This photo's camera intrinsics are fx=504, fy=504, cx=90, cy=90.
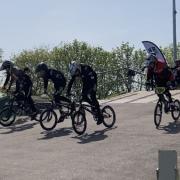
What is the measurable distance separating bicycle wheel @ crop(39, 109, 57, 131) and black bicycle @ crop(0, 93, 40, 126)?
200 centimetres

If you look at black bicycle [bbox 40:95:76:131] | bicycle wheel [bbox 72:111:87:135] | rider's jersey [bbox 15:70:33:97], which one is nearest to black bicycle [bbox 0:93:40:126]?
rider's jersey [bbox 15:70:33:97]

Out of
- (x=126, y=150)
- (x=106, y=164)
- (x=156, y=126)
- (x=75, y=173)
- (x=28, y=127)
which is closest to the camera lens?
(x=75, y=173)

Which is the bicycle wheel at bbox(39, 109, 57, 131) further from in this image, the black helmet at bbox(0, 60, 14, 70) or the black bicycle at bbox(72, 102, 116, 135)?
the black helmet at bbox(0, 60, 14, 70)

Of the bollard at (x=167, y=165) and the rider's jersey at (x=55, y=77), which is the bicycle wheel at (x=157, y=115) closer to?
the rider's jersey at (x=55, y=77)

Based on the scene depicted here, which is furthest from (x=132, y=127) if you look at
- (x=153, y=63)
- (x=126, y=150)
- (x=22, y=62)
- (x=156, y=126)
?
(x=22, y=62)

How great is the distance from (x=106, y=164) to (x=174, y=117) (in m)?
5.36

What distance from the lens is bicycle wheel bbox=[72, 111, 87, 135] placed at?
13.4m

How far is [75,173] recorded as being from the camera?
29.1 ft

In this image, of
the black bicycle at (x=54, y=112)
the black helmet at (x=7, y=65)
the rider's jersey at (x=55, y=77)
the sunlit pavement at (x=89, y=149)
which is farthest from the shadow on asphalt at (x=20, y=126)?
the black helmet at (x=7, y=65)

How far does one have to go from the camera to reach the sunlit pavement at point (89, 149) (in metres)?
8.88

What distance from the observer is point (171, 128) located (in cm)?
1317

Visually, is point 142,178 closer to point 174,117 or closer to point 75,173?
point 75,173

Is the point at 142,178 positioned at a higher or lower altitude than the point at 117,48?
lower

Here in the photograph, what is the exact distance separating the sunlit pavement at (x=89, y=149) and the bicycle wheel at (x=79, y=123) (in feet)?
0.49
